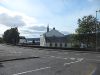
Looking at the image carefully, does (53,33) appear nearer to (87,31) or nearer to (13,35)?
(13,35)

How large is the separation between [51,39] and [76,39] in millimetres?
28504

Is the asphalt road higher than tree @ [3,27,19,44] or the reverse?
the reverse

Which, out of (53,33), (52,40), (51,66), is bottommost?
(51,66)

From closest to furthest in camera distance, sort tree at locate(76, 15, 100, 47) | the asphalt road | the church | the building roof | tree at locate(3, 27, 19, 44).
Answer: the asphalt road
tree at locate(76, 15, 100, 47)
the church
the building roof
tree at locate(3, 27, 19, 44)

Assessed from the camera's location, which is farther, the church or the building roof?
the building roof

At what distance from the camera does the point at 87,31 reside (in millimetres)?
97938

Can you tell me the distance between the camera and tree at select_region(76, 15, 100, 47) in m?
97.0

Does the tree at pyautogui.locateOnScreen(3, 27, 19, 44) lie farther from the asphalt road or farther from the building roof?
the asphalt road

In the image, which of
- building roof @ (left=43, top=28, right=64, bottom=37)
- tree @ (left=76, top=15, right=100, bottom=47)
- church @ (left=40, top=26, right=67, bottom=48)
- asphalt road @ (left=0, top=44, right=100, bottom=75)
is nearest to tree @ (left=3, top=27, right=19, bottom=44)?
church @ (left=40, top=26, right=67, bottom=48)

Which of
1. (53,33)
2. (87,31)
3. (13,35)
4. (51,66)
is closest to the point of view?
(51,66)

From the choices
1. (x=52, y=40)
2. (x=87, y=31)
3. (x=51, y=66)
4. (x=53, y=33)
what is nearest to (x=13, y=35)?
(x=53, y=33)

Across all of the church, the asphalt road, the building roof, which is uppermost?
the building roof

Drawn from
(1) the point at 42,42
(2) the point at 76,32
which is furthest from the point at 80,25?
(1) the point at 42,42

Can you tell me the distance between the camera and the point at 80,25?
329 feet
